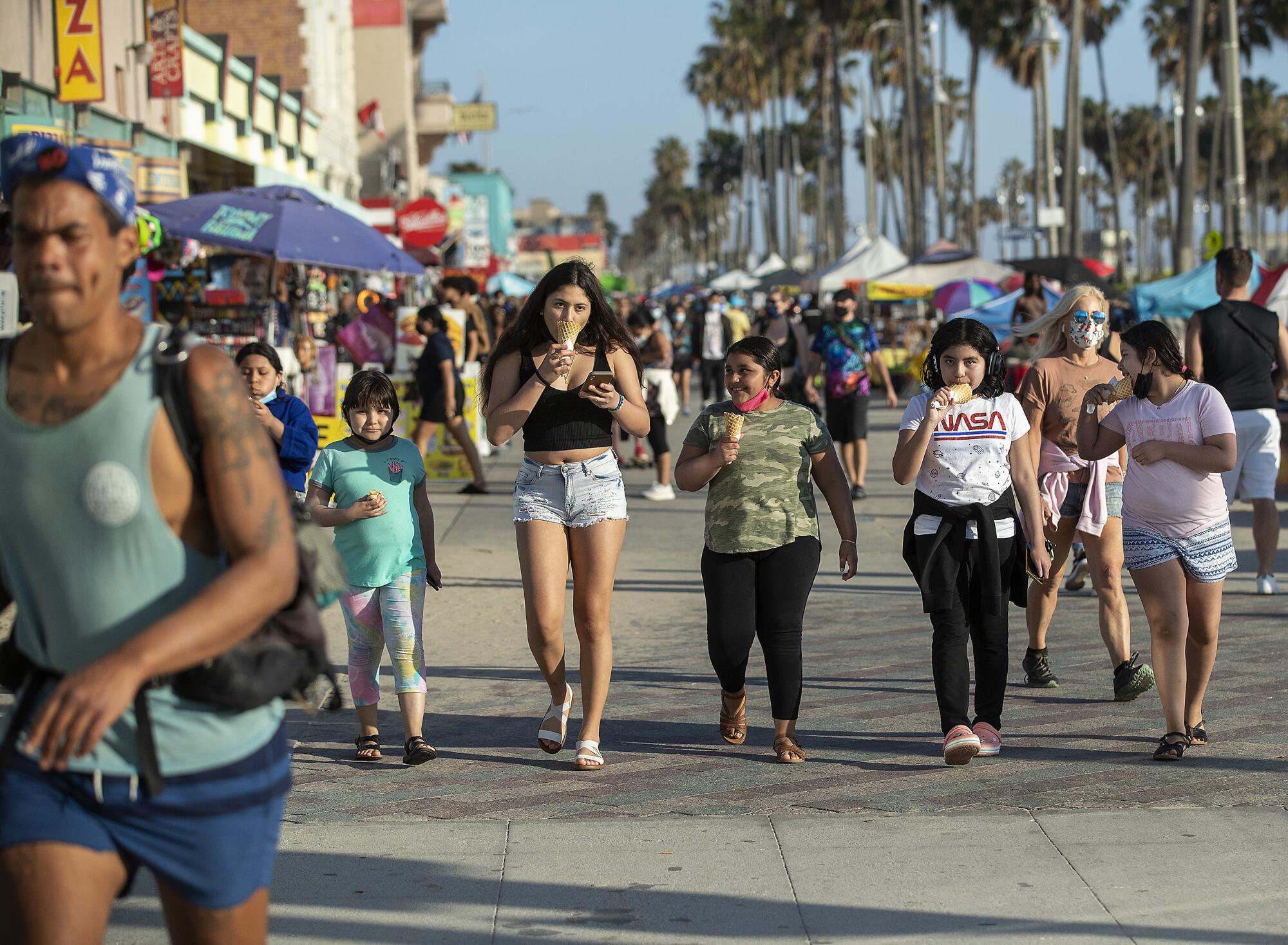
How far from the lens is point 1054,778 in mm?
5508

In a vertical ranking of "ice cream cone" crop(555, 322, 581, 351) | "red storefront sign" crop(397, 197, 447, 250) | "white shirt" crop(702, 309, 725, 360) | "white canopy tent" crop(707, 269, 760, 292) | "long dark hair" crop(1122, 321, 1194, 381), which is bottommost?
"long dark hair" crop(1122, 321, 1194, 381)

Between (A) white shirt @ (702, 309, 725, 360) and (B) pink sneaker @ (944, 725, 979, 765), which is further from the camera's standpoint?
(A) white shirt @ (702, 309, 725, 360)

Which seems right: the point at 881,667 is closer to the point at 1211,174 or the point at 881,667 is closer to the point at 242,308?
the point at 242,308

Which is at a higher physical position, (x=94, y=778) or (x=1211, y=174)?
(x=1211, y=174)

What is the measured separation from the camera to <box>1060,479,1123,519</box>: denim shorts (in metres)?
6.83

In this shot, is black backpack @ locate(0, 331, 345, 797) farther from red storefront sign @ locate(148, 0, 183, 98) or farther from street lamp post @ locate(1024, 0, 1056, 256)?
street lamp post @ locate(1024, 0, 1056, 256)

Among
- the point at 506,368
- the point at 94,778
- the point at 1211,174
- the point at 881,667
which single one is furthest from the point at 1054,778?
the point at 1211,174

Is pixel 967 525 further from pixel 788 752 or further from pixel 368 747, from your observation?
pixel 368 747

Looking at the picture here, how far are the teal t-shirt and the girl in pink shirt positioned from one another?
2766 millimetres

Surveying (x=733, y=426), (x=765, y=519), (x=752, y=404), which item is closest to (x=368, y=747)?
(x=765, y=519)

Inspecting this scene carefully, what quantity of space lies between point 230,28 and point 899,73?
3857 centimetres

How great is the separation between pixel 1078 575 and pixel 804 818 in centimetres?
488

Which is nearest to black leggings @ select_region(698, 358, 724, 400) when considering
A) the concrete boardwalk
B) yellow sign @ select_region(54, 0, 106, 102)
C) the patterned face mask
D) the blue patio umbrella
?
the blue patio umbrella

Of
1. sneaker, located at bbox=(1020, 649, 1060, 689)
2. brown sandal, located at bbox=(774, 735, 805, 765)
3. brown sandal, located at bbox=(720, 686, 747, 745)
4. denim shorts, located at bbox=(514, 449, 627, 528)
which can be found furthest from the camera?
sneaker, located at bbox=(1020, 649, 1060, 689)
